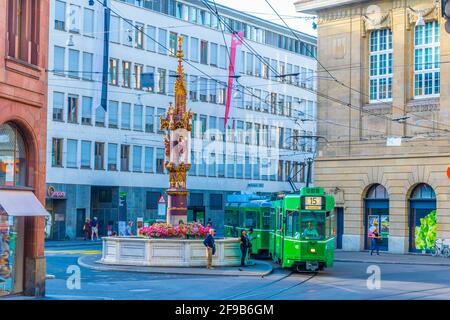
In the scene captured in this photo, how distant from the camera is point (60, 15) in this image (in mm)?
61156

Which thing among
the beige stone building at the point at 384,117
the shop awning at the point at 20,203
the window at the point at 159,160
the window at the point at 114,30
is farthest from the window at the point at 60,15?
the shop awning at the point at 20,203

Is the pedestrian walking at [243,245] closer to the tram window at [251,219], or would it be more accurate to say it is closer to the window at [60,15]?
the tram window at [251,219]

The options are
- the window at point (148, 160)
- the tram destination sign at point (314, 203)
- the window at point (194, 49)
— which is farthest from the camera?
the window at point (194, 49)

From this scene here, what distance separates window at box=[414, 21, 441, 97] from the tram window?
13594mm

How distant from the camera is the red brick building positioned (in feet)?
67.7

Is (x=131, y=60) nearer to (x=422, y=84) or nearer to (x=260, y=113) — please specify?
(x=260, y=113)

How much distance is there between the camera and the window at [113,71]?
6606 centimetres

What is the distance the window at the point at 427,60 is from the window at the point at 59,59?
24.7 meters

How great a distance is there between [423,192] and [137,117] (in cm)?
2783

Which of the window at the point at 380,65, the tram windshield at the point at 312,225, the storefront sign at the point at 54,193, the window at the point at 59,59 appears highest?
the window at the point at 59,59

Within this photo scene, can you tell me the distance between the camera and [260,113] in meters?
79.9

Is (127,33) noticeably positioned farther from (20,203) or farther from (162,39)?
(20,203)

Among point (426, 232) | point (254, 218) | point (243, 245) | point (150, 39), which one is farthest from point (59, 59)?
point (243, 245)
